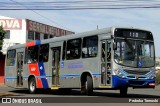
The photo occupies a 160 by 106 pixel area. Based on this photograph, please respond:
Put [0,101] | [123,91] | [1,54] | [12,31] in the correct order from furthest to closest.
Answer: [12,31], [1,54], [123,91], [0,101]

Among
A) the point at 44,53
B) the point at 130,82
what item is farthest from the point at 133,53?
the point at 44,53

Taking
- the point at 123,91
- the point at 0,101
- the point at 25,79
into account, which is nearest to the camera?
the point at 0,101

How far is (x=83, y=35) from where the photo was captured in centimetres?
2070

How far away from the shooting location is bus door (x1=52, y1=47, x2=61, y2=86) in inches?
895

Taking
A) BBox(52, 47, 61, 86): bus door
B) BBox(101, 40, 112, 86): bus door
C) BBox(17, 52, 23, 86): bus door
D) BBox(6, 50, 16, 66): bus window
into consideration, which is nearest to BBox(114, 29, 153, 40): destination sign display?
BBox(101, 40, 112, 86): bus door

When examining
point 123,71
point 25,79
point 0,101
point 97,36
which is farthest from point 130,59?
point 25,79

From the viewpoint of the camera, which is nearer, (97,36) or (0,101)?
(0,101)

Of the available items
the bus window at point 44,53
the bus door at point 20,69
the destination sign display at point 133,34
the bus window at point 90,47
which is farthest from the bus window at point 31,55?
the destination sign display at point 133,34

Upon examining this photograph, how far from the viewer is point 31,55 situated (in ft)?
82.5

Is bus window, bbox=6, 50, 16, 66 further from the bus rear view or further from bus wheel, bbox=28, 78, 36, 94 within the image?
the bus rear view

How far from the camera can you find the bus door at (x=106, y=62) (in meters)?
18.8

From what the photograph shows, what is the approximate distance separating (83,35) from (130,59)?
10.2 feet

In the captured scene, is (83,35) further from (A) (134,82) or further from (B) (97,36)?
(A) (134,82)

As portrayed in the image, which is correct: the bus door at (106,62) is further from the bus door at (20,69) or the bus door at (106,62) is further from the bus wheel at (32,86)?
the bus door at (20,69)
